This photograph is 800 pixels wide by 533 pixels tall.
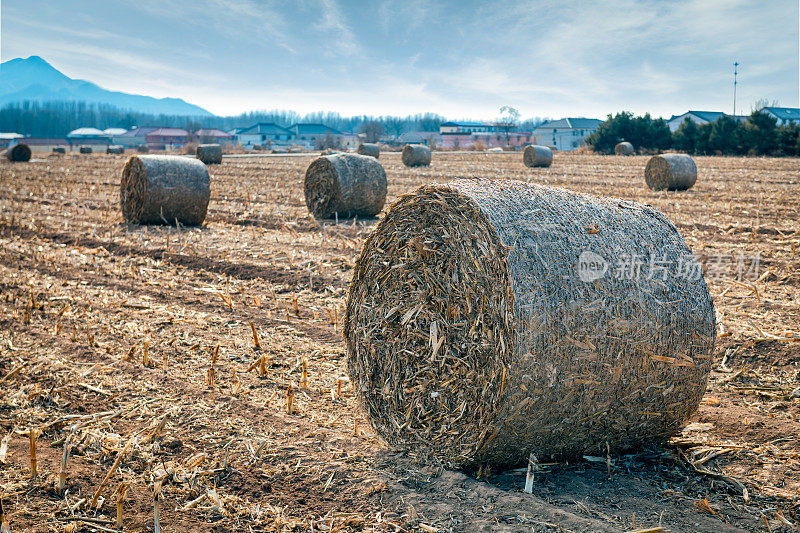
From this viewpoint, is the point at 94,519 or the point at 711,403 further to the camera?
the point at 711,403

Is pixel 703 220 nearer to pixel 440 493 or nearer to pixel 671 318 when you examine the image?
pixel 671 318

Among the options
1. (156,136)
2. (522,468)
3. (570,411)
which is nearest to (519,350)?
(570,411)

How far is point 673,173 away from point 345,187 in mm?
10968

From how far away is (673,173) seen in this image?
19.7 meters

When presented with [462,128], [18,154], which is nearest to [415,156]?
[18,154]

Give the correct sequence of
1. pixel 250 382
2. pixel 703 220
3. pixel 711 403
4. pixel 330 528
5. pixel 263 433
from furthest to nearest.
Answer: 1. pixel 703 220
2. pixel 250 382
3. pixel 711 403
4. pixel 263 433
5. pixel 330 528

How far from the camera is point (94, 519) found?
11.7ft

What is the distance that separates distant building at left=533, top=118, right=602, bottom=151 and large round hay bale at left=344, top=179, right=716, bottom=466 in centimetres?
9649

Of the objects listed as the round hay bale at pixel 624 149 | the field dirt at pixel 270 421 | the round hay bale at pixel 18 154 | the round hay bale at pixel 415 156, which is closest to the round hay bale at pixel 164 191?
the field dirt at pixel 270 421

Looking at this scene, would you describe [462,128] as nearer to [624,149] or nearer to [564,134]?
[564,134]

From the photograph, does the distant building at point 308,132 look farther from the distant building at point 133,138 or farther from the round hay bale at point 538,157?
the round hay bale at point 538,157

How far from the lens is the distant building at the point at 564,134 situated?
98875 millimetres

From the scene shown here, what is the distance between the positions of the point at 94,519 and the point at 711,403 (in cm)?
441

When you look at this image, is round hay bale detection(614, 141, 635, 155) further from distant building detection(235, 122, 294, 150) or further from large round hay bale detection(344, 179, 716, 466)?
distant building detection(235, 122, 294, 150)
